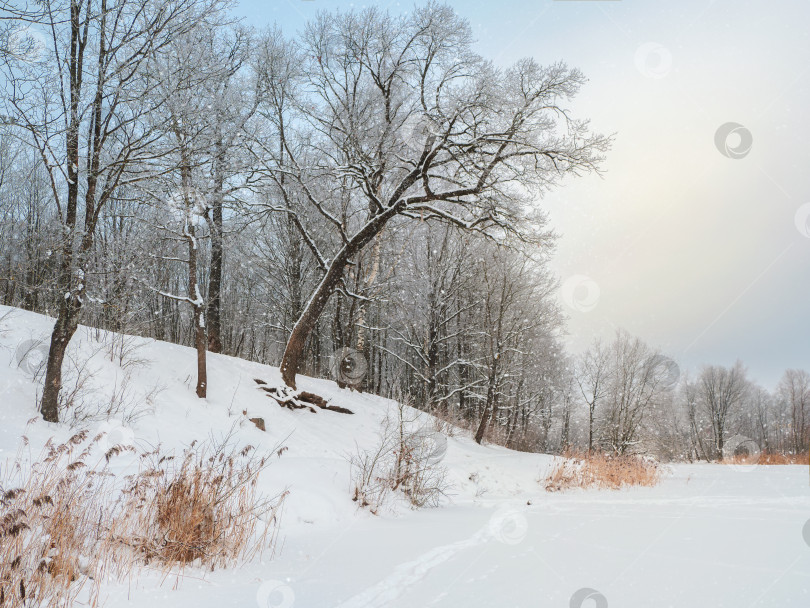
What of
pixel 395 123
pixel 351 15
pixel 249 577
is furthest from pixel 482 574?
pixel 351 15

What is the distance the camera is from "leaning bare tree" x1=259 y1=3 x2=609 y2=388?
10.3 metres

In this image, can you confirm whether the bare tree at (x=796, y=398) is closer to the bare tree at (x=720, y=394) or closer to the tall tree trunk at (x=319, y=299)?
the bare tree at (x=720, y=394)

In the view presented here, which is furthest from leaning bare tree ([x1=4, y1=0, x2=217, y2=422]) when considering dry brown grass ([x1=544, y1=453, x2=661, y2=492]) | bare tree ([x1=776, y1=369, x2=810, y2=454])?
bare tree ([x1=776, y1=369, x2=810, y2=454])

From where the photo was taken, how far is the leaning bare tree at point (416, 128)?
1029cm

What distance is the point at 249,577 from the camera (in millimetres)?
3164

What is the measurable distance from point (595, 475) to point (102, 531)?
913 cm

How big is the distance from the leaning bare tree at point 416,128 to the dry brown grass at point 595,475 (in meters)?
5.37

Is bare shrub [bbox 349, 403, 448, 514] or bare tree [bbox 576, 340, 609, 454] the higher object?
bare tree [bbox 576, 340, 609, 454]

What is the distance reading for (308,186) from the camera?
12.7 m

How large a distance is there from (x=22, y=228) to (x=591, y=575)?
2458 centimetres

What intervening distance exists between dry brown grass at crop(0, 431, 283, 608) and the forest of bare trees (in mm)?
2716

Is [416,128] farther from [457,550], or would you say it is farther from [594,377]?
[594,377]

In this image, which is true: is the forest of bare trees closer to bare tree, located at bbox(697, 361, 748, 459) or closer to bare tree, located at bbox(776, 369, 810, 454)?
bare tree, located at bbox(697, 361, 748, 459)

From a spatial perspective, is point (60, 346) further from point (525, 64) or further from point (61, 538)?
point (525, 64)
